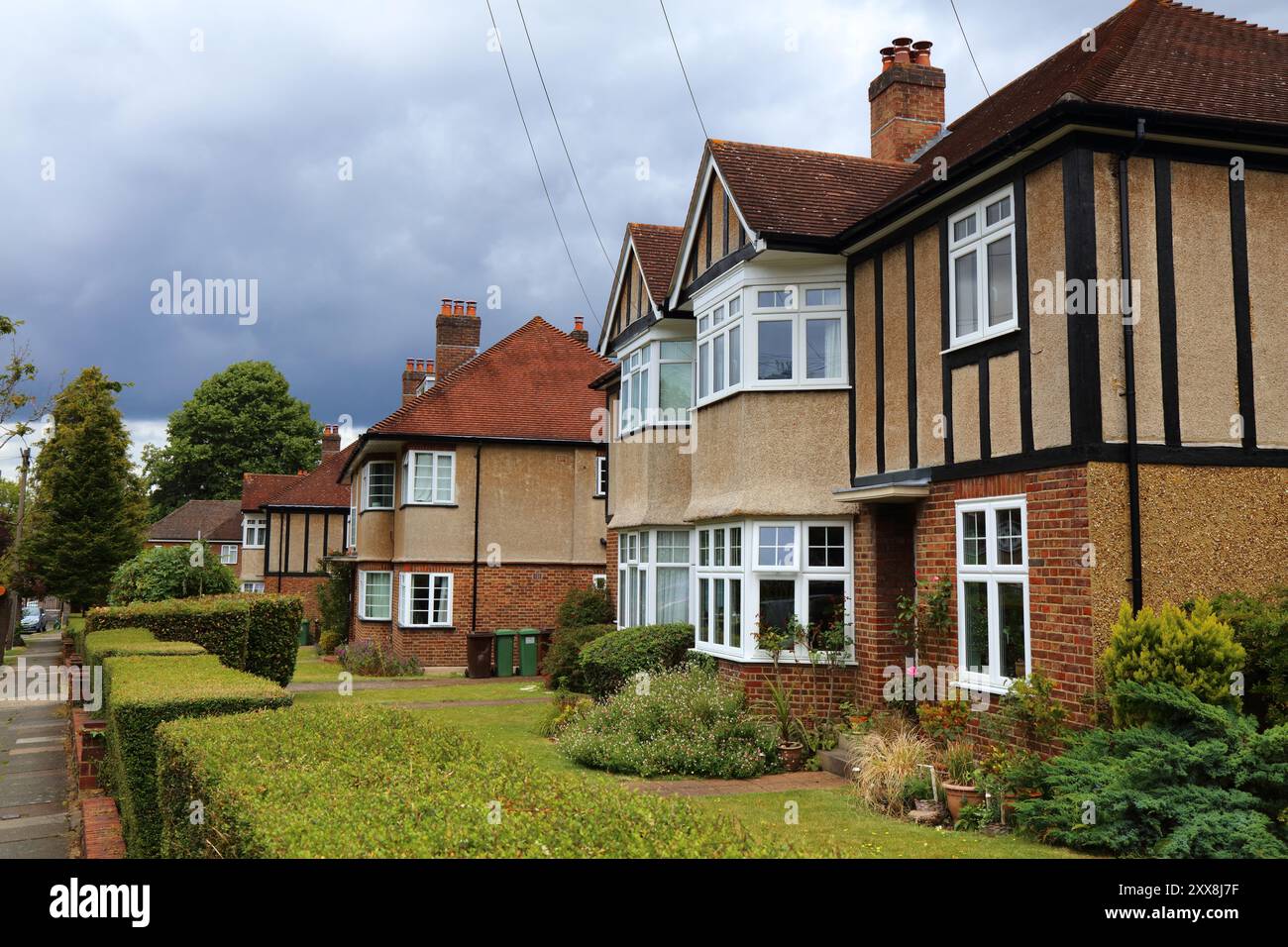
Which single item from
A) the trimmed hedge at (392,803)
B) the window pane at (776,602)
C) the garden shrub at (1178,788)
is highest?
the window pane at (776,602)

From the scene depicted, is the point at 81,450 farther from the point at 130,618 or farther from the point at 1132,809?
the point at 1132,809

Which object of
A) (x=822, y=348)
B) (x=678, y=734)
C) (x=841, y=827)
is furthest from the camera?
(x=822, y=348)

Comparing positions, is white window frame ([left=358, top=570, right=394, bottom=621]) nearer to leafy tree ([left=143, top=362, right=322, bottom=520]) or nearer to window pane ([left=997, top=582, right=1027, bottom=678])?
window pane ([left=997, top=582, right=1027, bottom=678])

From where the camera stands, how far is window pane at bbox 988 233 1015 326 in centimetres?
1032

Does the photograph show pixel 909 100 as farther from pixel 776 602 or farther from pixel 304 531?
pixel 304 531

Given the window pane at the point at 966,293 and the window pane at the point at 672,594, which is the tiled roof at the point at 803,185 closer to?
the window pane at the point at 966,293

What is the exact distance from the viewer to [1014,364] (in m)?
10.1

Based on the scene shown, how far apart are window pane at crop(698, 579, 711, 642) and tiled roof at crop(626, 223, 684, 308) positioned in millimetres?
4842

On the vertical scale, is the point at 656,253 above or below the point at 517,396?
above

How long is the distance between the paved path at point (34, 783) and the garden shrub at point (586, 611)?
9125mm

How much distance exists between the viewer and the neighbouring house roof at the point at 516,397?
87.0 feet

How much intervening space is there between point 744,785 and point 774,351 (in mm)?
5602

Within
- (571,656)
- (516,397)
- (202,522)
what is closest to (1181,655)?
(571,656)

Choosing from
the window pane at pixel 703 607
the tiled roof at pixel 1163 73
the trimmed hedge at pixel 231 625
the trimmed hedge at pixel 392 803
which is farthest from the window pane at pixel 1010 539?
the trimmed hedge at pixel 231 625
